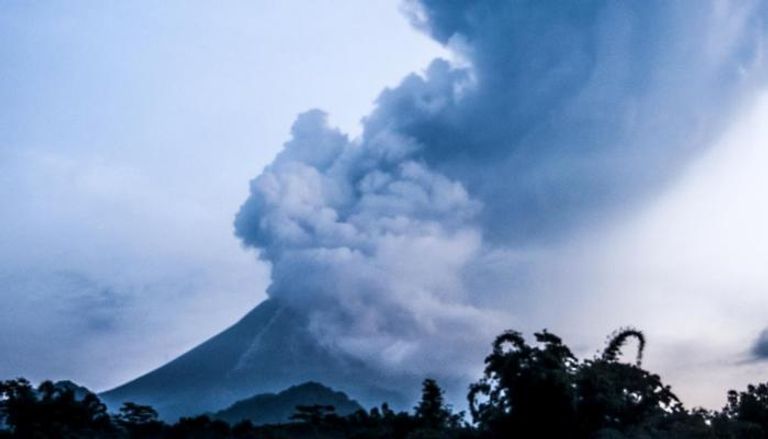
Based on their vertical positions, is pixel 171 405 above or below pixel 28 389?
above

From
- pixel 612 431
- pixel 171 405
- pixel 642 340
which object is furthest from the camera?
pixel 171 405

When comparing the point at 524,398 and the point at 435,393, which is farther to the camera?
the point at 435,393

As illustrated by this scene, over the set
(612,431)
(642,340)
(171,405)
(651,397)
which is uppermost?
(171,405)

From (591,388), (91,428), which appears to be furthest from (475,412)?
(91,428)

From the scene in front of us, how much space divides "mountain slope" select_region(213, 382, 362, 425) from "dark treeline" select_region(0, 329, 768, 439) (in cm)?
6807

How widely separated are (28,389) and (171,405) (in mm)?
113551

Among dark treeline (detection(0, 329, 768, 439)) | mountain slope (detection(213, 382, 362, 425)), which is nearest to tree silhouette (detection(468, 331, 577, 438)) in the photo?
dark treeline (detection(0, 329, 768, 439))

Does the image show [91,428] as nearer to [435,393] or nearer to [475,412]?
[435,393]

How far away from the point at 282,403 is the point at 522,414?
275 ft

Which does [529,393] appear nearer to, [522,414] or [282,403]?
[522,414]

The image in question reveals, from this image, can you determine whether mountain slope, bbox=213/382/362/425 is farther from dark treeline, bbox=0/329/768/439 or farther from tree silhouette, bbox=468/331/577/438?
tree silhouette, bbox=468/331/577/438

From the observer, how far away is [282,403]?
3784 inches

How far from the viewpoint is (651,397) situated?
16.9 meters

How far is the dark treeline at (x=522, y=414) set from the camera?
15.0m
